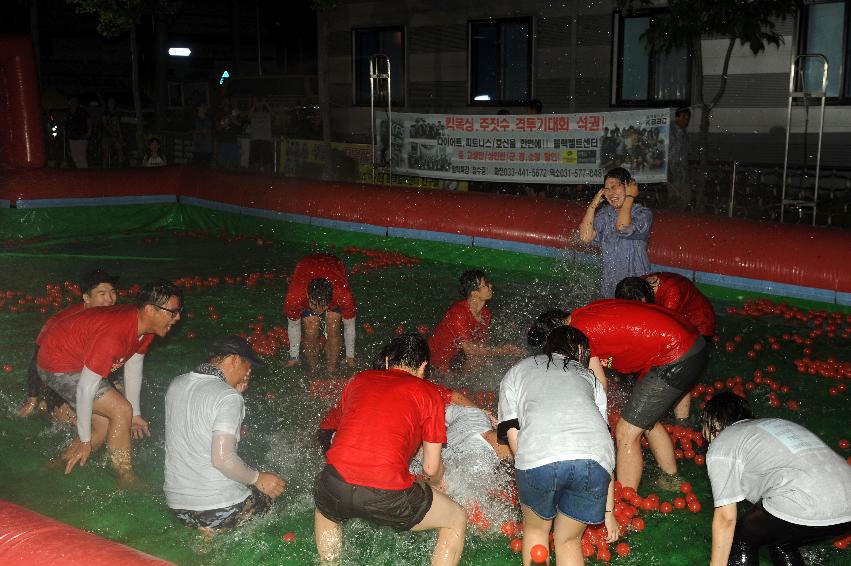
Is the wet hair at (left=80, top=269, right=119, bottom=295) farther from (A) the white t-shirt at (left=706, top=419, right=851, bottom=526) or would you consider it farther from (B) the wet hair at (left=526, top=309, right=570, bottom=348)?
(A) the white t-shirt at (left=706, top=419, right=851, bottom=526)

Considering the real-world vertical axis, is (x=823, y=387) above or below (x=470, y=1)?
below

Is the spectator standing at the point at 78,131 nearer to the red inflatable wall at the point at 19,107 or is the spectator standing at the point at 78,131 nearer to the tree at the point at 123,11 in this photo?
the tree at the point at 123,11

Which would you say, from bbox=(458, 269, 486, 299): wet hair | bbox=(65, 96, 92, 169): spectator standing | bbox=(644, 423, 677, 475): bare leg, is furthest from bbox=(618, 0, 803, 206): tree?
bbox=(65, 96, 92, 169): spectator standing

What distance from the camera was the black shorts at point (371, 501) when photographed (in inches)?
181

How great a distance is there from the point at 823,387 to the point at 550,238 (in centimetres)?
545

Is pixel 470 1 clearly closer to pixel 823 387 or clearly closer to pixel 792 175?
pixel 792 175

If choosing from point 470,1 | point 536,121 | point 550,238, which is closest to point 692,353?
point 550,238

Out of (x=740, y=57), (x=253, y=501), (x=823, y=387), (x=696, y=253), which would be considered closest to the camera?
(x=253, y=501)

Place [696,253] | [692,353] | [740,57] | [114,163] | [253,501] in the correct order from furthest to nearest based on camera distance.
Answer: [114,163] < [740,57] < [696,253] < [692,353] < [253,501]

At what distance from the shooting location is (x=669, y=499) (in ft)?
20.4

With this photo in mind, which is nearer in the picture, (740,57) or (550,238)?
(550,238)

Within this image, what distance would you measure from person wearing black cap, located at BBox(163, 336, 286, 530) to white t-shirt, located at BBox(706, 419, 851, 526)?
7.99 ft

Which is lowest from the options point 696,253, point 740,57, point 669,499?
point 669,499

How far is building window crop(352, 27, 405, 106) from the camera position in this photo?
22.8 m
